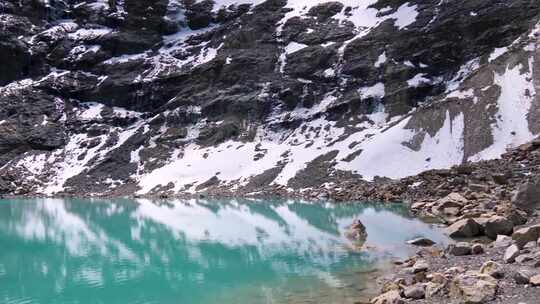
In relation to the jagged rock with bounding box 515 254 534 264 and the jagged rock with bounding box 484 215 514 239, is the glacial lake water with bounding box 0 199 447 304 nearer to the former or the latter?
the jagged rock with bounding box 484 215 514 239

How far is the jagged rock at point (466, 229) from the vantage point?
106 feet

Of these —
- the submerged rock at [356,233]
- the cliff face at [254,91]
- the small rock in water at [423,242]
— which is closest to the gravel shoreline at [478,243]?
the small rock in water at [423,242]

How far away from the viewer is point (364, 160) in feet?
308

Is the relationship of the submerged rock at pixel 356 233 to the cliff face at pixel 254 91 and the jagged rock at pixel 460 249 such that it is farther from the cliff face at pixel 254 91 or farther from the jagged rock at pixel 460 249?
the cliff face at pixel 254 91

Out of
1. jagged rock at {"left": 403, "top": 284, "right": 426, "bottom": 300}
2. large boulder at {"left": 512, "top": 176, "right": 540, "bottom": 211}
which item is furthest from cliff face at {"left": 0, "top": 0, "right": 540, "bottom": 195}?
jagged rock at {"left": 403, "top": 284, "right": 426, "bottom": 300}

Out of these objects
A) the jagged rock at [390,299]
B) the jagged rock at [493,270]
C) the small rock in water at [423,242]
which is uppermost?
the small rock in water at [423,242]

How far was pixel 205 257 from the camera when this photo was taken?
35625 mm

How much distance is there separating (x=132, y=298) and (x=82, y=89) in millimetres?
152817

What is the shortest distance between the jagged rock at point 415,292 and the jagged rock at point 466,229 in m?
14.9

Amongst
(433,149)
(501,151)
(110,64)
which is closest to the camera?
(501,151)

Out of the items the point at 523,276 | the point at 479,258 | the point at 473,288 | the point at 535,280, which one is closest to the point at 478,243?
the point at 479,258

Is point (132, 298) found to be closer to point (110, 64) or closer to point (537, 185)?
point (537, 185)

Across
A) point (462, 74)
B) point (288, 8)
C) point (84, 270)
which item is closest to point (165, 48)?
point (288, 8)

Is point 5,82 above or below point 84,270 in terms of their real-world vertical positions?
above
